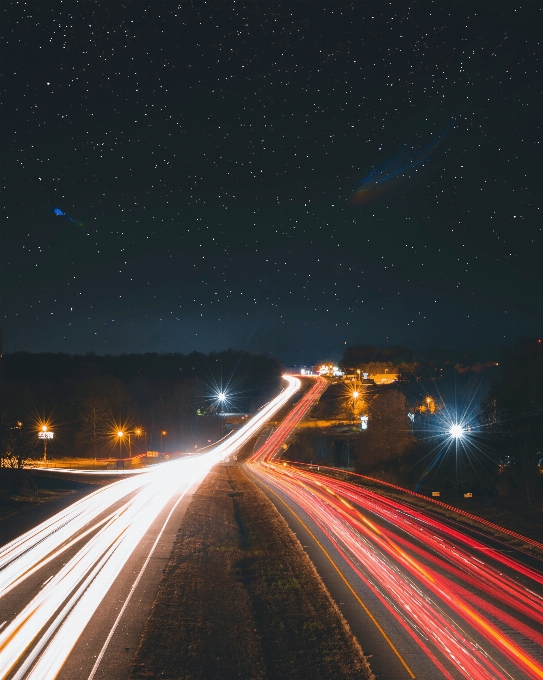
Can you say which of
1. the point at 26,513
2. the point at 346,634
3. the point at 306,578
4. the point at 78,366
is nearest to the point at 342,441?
the point at 26,513

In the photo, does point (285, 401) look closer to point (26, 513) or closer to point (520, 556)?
point (26, 513)

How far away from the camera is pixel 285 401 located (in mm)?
93750

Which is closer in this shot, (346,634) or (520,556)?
(346,634)

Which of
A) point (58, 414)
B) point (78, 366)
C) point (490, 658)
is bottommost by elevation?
point (490, 658)

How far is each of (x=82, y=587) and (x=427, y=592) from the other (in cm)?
776

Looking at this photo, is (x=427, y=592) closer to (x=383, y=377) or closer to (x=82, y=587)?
(x=82, y=587)

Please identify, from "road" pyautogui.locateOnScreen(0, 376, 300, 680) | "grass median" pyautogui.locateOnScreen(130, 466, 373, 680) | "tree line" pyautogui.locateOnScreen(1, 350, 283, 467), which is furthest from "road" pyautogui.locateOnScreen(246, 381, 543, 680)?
"tree line" pyautogui.locateOnScreen(1, 350, 283, 467)

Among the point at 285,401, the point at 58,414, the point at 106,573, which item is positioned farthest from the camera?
the point at 285,401

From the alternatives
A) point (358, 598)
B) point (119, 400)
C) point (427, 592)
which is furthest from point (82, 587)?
point (119, 400)

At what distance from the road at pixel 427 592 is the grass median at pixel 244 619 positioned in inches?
A: 22.6

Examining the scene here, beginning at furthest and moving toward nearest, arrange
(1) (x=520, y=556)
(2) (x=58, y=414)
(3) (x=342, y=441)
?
1. (2) (x=58, y=414)
2. (3) (x=342, y=441)
3. (1) (x=520, y=556)

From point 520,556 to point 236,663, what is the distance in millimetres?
11007

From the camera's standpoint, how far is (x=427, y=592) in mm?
12656

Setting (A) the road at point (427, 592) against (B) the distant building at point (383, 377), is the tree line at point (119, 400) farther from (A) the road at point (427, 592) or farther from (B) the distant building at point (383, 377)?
(A) the road at point (427, 592)
